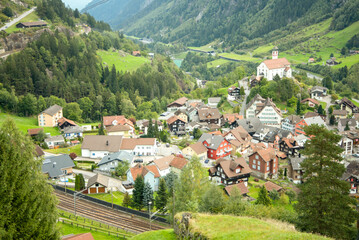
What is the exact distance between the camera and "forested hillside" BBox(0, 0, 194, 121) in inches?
3334

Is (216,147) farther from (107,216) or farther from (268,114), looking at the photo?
(107,216)

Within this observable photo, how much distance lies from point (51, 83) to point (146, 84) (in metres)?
31.3

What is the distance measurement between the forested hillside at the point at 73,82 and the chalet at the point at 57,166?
33791 millimetres

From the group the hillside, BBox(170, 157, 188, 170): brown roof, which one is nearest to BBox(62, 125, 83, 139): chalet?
BBox(170, 157, 188, 170): brown roof

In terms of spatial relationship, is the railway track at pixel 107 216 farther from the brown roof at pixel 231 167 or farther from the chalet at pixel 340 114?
the chalet at pixel 340 114

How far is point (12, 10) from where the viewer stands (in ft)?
366

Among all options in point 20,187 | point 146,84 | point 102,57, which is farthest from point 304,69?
A: point 20,187

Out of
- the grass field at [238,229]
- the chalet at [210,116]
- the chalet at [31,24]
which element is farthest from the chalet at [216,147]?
the chalet at [31,24]

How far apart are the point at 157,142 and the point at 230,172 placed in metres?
23.0

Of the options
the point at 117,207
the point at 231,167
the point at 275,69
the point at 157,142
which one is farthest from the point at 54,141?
the point at 275,69

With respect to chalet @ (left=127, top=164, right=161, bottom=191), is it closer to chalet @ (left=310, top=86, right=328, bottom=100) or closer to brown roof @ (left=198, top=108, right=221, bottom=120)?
brown roof @ (left=198, top=108, right=221, bottom=120)

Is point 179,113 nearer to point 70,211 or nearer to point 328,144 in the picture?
point 70,211

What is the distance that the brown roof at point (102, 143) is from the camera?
204 feet

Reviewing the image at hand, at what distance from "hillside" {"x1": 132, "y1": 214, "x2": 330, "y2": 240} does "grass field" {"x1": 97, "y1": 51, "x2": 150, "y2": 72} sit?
105420 mm
